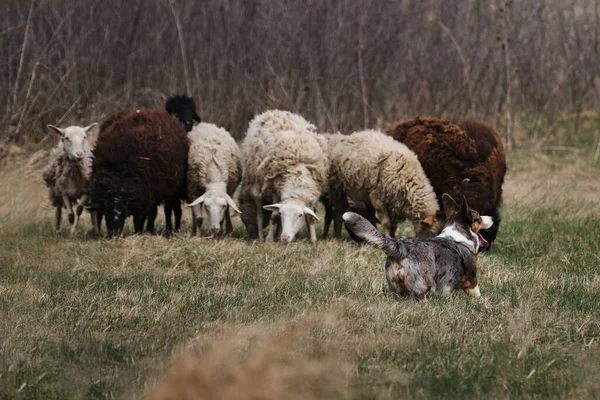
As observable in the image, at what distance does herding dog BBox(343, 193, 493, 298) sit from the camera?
6848 mm

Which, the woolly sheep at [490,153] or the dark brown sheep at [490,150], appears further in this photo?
the dark brown sheep at [490,150]

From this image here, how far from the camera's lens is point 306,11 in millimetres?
19484

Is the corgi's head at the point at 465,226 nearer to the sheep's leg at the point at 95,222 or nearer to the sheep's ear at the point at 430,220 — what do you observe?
the sheep's ear at the point at 430,220

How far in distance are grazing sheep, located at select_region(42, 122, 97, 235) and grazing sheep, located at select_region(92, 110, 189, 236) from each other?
0.31 meters

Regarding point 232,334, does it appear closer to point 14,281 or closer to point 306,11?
point 14,281

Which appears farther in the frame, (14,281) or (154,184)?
(154,184)

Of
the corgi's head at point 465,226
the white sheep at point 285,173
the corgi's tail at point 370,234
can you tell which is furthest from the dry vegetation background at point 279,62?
the corgi's tail at point 370,234

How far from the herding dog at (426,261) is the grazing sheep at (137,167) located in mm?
4703

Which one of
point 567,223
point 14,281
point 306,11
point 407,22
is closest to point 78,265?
point 14,281

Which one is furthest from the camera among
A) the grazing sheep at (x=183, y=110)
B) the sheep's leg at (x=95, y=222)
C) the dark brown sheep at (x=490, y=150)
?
the grazing sheep at (x=183, y=110)

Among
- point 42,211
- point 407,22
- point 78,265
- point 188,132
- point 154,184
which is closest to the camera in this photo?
point 78,265

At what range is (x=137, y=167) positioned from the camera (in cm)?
1113

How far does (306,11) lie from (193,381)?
16257mm

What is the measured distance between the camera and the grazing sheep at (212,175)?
1139 centimetres
